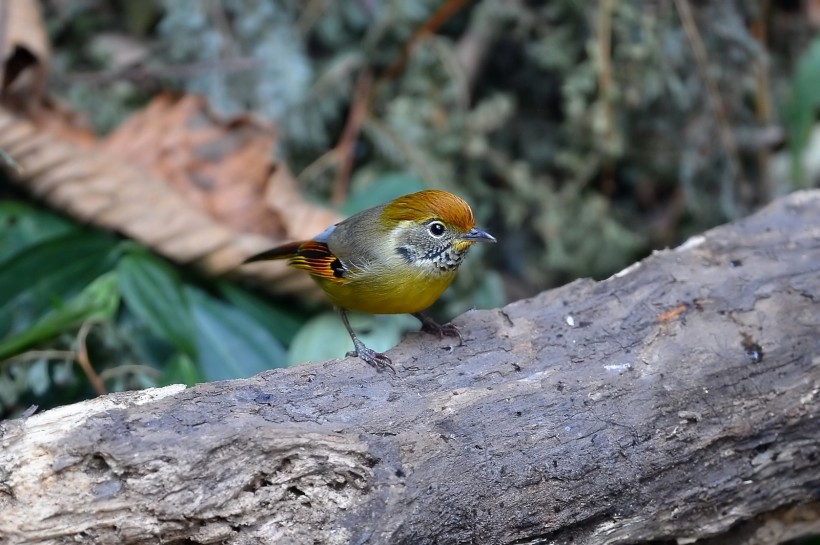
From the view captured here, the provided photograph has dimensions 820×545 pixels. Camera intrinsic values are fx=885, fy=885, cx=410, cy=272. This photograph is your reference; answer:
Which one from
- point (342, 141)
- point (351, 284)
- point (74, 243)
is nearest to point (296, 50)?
point (342, 141)

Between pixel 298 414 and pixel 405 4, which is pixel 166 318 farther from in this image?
pixel 405 4

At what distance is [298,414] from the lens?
244 cm

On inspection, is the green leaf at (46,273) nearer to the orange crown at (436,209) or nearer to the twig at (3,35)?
the twig at (3,35)

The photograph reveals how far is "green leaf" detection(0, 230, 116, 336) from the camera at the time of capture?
13.0ft

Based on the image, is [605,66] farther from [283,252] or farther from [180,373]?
[180,373]

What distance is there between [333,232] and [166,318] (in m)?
0.87

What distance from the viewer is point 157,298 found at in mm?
3943

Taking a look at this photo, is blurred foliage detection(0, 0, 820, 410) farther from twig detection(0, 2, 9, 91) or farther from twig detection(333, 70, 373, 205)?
twig detection(0, 2, 9, 91)

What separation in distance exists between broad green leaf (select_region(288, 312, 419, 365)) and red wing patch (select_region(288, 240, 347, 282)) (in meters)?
0.65

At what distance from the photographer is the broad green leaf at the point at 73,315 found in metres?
3.55

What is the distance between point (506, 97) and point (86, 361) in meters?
3.13

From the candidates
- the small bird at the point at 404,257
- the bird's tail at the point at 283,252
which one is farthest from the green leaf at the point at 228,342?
the small bird at the point at 404,257

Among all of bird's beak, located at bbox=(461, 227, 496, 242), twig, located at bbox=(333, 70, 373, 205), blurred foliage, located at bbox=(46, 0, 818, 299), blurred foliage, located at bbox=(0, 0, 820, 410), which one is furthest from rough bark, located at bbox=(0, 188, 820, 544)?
twig, located at bbox=(333, 70, 373, 205)

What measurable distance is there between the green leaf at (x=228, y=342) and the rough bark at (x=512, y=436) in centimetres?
135
